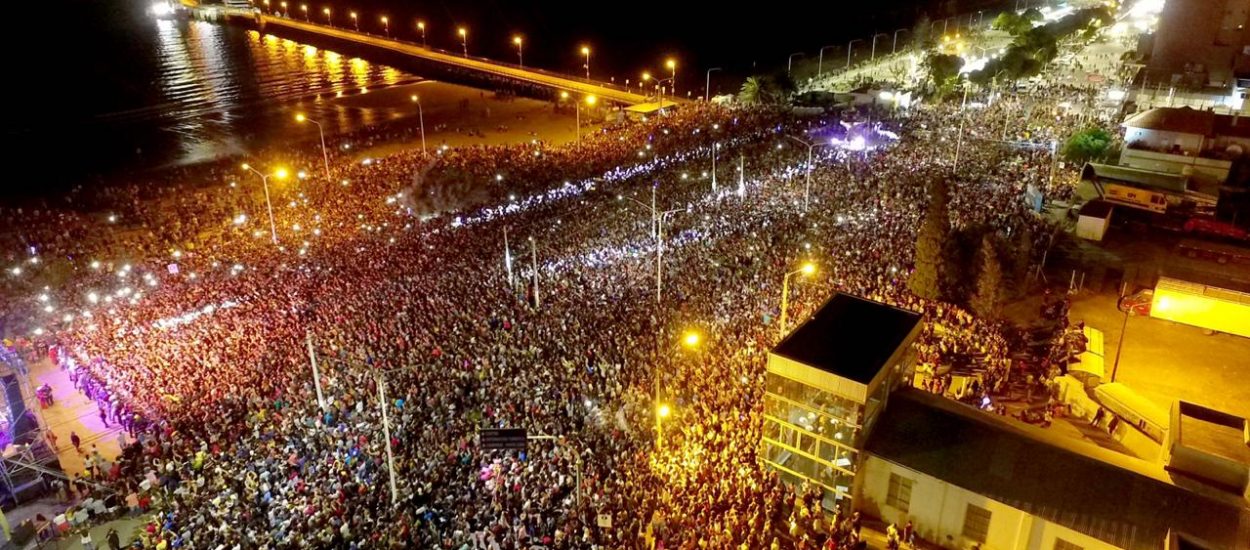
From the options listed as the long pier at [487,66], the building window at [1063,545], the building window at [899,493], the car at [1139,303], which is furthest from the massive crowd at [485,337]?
the long pier at [487,66]

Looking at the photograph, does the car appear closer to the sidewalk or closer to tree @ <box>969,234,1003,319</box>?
tree @ <box>969,234,1003,319</box>

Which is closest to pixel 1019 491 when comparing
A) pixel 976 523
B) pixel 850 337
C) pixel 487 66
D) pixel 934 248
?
pixel 976 523

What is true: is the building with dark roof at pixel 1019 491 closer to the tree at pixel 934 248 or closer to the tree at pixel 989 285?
the tree at pixel 989 285

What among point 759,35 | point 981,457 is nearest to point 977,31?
point 759,35

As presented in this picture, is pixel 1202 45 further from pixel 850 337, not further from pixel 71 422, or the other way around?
pixel 71 422

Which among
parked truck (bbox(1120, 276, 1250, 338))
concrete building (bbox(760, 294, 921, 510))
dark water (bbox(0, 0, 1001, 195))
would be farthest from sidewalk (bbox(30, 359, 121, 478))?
dark water (bbox(0, 0, 1001, 195))

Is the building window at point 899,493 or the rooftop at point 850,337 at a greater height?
the rooftop at point 850,337
